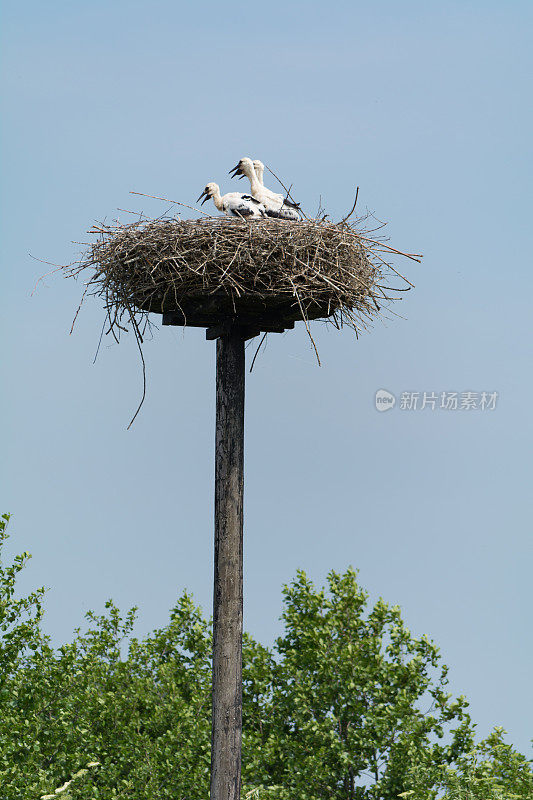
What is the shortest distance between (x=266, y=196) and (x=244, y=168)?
0.40 m

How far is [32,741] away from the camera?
880cm

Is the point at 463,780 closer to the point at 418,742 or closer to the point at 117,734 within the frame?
the point at 418,742

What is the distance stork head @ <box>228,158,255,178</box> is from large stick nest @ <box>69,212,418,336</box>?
840mm

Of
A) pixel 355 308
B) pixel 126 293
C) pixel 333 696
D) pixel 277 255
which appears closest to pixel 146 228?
pixel 126 293

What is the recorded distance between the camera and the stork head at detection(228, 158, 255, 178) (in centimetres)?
682

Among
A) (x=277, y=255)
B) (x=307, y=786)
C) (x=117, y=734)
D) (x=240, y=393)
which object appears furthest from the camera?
(x=117, y=734)

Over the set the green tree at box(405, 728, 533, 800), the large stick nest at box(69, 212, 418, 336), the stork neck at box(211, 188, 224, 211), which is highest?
the stork neck at box(211, 188, 224, 211)

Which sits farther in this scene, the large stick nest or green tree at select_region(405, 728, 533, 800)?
green tree at select_region(405, 728, 533, 800)

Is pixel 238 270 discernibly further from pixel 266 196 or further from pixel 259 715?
pixel 259 715

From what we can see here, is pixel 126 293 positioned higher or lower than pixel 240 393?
higher

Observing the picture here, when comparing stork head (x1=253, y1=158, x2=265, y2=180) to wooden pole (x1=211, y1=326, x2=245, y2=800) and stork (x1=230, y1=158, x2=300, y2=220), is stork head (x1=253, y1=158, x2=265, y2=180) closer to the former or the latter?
stork (x1=230, y1=158, x2=300, y2=220)

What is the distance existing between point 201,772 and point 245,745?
496 millimetres

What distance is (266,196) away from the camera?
661 cm

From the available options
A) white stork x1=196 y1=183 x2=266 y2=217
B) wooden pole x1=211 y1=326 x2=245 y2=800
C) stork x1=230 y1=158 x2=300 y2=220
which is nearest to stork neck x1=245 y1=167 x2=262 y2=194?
stork x1=230 y1=158 x2=300 y2=220
